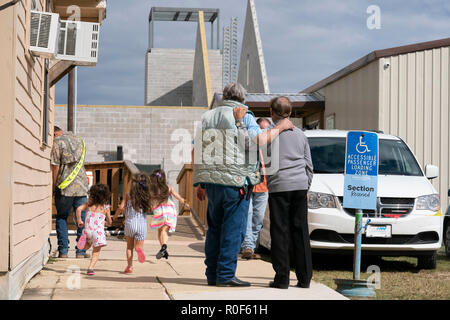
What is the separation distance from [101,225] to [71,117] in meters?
9.87

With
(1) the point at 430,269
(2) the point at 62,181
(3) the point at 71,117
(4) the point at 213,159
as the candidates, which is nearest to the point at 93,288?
(4) the point at 213,159

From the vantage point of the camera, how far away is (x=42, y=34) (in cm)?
612

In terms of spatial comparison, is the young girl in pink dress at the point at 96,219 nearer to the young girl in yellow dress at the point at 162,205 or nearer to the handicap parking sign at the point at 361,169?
the young girl in yellow dress at the point at 162,205

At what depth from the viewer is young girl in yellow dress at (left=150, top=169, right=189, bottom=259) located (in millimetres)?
7825

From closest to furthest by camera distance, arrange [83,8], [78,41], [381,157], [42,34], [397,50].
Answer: [42,34]
[78,41]
[381,157]
[83,8]
[397,50]

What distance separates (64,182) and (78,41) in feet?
5.79

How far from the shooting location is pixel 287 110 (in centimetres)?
598

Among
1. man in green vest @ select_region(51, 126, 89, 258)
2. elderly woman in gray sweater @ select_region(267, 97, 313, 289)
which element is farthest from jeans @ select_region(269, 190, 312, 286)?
man in green vest @ select_region(51, 126, 89, 258)

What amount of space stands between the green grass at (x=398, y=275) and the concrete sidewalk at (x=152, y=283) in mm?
735

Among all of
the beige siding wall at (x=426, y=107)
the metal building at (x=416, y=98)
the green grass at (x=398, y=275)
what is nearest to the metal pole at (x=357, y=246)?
the green grass at (x=398, y=275)

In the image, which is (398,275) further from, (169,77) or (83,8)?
(169,77)

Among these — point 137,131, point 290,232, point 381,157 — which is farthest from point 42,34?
point 137,131

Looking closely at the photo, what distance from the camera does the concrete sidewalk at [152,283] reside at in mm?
5328
